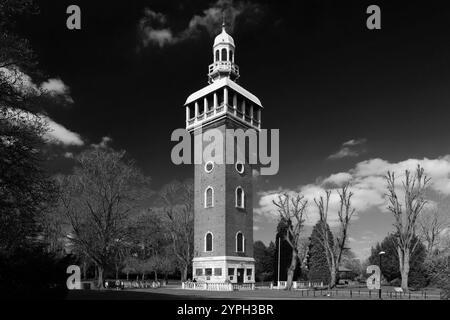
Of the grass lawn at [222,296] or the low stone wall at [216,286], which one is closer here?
the grass lawn at [222,296]

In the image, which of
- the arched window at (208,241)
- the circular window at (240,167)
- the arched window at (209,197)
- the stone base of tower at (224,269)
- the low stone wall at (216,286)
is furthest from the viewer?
the circular window at (240,167)

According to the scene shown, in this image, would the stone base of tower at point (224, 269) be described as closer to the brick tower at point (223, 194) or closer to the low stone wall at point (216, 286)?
the brick tower at point (223, 194)

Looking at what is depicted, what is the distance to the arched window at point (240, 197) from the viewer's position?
4606cm

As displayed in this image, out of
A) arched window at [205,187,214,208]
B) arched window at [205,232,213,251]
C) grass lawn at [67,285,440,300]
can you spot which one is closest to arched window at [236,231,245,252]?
arched window at [205,232,213,251]

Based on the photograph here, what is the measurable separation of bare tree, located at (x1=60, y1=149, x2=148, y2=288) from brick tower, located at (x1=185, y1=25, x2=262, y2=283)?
9.43m

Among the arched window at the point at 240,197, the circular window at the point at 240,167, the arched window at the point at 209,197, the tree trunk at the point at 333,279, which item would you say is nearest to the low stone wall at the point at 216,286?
the tree trunk at the point at 333,279

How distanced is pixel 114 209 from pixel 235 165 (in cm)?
1477

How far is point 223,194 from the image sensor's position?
44125 mm

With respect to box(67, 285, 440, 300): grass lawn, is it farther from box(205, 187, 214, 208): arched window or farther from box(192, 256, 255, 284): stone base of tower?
box(205, 187, 214, 208): arched window

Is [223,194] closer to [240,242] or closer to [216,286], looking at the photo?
[240,242]

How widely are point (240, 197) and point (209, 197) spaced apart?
3.70 meters

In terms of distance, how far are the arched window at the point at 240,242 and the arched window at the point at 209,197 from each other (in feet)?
15.2

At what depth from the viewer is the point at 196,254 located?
45.5 m
